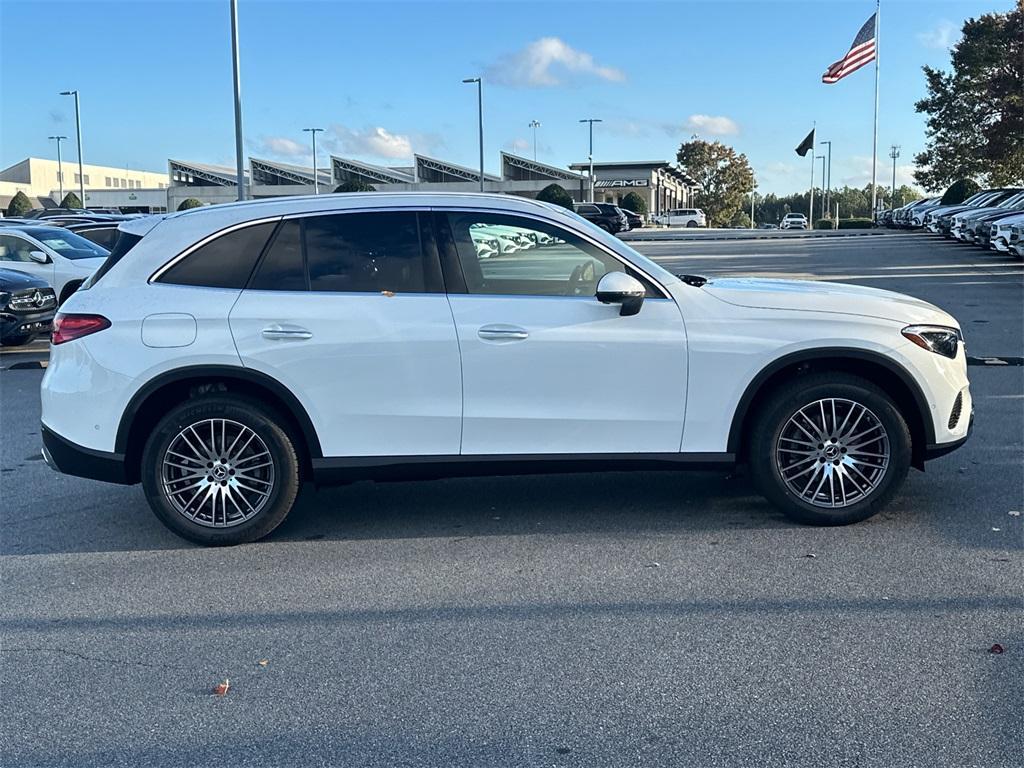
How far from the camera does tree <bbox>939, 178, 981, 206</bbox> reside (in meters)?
45.7

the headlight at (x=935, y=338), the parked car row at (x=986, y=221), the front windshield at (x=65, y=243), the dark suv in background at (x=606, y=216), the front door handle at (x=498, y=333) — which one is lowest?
the headlight at (x=935, y=338)

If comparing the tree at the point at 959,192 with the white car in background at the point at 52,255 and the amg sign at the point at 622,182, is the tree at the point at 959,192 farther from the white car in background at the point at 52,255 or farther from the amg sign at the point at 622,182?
the amg sign at the point at 622,182

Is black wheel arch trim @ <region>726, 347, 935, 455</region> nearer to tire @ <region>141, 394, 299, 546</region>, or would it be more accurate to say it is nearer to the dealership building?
tire @ <region>141, 394, 299, 546</region>

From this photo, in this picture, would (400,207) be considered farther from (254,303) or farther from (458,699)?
(458,699)

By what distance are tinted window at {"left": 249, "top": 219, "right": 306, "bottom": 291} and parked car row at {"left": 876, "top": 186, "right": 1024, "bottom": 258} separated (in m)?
19.9

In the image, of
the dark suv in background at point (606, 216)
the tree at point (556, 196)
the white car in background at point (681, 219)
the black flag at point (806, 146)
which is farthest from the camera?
the white car in background at point (681, 219)

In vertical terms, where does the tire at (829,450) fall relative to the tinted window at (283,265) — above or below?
below

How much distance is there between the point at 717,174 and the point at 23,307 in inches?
3452

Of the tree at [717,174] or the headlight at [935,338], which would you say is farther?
the tree at [717,174]

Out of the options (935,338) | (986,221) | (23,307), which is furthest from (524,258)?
(986,221)

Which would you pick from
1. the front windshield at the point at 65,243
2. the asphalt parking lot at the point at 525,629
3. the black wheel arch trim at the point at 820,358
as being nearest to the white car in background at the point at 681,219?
the front windshield at the point at 65,243

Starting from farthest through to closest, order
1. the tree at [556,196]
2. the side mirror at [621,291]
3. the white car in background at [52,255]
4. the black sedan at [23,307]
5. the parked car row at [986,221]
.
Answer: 1. the tree at [556,196]
2. the parked car row at [986,221]
3. the white car in background at [52,255]
4. the black sedan at [23,307]
5. the side mirror at [621,291]

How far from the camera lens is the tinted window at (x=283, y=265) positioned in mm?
5102

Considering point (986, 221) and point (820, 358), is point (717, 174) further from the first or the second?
point (820, 358)
